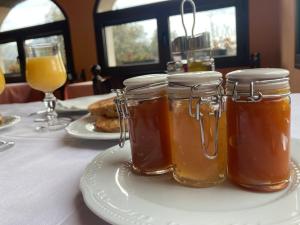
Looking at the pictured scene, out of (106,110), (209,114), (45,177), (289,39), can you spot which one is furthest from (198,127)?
(289,39)

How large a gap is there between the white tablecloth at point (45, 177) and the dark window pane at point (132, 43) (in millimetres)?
2331

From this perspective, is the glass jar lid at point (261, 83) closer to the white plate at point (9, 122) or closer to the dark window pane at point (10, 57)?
the white plate at point (9, 122)

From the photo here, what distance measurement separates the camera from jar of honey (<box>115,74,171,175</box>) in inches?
13.9

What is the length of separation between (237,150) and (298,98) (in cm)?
65

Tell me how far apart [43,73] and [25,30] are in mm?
3148

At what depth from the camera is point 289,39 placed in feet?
6.31

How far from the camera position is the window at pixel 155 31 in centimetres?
246

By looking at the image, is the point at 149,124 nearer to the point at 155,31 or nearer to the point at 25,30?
the point at 155,31

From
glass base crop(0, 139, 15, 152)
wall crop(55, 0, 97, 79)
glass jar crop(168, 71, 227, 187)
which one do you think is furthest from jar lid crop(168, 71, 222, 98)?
wall crop(55, 0, 97, 79)

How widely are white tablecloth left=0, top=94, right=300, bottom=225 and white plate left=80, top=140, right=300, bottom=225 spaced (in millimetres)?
29

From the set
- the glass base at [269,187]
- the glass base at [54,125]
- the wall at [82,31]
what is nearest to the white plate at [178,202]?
the glass base at [269,187]

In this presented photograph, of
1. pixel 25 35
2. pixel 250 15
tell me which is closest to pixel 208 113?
pixel 250 15

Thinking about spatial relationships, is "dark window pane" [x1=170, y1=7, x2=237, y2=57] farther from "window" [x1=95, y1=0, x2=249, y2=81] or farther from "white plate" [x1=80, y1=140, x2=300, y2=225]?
"white plate" [x1=80, y1=140, x2=300, y2=225]

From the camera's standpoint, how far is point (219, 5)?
2.46m
